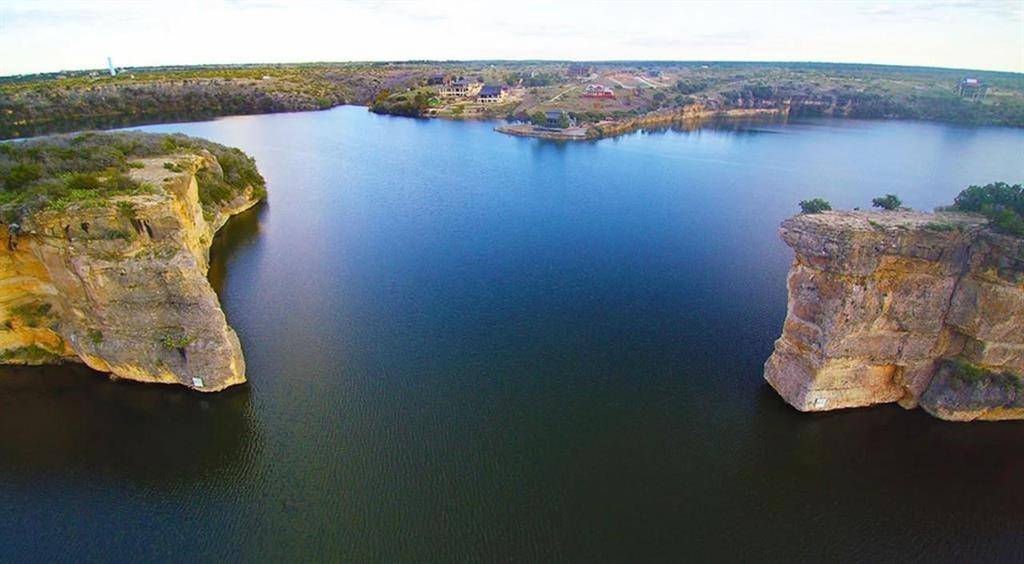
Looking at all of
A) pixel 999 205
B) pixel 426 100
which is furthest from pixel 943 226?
pixel 426 100

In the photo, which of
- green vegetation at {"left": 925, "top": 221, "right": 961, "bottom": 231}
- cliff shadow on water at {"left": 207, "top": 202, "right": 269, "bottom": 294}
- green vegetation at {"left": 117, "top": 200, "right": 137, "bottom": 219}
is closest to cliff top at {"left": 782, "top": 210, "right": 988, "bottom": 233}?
green vegetation at {"left": 925, "top": 221, "right": 961, "bottom": 231}

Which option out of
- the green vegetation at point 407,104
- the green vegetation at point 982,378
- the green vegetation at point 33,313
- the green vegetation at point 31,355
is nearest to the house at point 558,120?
the green vegetation at point 407,104

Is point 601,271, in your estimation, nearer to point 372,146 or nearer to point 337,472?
point 337,472

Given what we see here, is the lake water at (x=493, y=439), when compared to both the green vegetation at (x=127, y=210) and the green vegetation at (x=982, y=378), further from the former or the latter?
the green vegetation at (x=127, y=210)

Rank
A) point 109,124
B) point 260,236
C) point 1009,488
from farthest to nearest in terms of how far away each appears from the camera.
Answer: point 109,124 < point 260,236 < point 1009,488

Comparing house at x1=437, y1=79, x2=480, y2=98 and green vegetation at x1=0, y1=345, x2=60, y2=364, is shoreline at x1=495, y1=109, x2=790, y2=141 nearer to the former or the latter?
house at x1=437, y1=79, x2=480, y2=98

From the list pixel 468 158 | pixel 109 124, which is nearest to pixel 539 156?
pixel 468 158
